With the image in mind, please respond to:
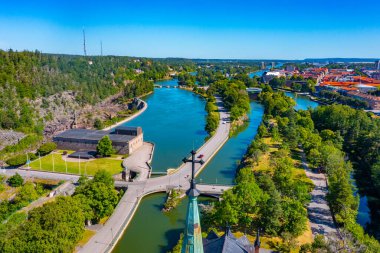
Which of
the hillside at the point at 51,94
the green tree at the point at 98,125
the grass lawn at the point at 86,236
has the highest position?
the hillside at the point at 51,94

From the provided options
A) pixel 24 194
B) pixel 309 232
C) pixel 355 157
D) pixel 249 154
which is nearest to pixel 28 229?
pixel 24 194

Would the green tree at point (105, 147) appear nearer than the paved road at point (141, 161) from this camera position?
No

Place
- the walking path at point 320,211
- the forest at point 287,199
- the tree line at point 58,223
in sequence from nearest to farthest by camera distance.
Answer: the tree line at point 58,223 → the forest at point 287,199 → the walking path at point 320,211

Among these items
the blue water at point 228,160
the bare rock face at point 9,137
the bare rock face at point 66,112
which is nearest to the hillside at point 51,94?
the bare rock face at point 66,112

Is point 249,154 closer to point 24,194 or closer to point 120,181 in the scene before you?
point 120,181

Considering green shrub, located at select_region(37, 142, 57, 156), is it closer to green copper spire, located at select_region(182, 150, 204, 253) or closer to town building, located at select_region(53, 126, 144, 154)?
town building, located at select_region(53, 126, 144, 154)

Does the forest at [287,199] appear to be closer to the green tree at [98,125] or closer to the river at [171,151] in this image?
the river at [171,151]

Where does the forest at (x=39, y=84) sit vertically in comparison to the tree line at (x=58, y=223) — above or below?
above
